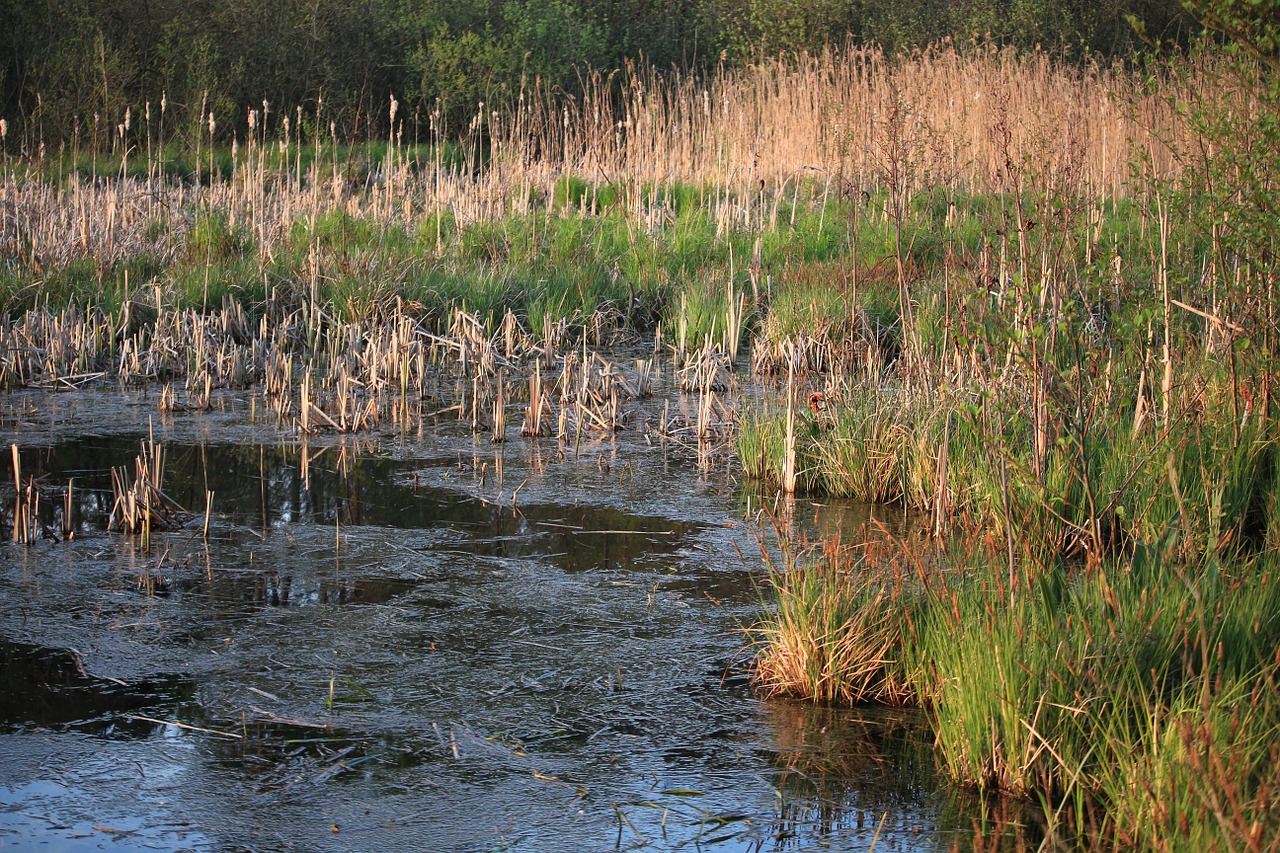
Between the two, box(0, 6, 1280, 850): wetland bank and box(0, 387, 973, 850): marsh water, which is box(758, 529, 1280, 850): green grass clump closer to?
box(0, 6, 1280, 850): wetland bank

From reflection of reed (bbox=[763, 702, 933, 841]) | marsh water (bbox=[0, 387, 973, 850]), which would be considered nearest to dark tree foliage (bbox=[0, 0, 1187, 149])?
marsh water (bbox=[0, 387, 973, 850])

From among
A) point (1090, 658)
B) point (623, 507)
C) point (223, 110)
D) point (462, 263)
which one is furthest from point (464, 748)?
point (223, 110)

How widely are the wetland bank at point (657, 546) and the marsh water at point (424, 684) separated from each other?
2 centimetres

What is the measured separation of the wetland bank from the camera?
2.81m

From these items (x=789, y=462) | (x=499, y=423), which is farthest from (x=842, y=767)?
(x=499, y=423)

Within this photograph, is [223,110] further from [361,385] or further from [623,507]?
[623,507]

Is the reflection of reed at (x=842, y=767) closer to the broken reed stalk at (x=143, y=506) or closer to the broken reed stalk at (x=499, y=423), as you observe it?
the broken reed stalk at (x=143, y=506)

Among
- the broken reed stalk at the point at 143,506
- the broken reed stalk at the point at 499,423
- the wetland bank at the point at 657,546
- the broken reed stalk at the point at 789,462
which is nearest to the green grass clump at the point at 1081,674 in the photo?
the wetland bank at the point at 657,546

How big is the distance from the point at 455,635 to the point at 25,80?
1541cm

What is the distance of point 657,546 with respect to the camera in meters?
4.73

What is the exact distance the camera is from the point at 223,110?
17156 mm

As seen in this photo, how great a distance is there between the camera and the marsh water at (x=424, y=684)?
2.75 metres

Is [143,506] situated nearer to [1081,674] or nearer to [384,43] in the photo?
[1081,674]

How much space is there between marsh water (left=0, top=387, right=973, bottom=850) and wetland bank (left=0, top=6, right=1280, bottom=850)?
0.02 meters
